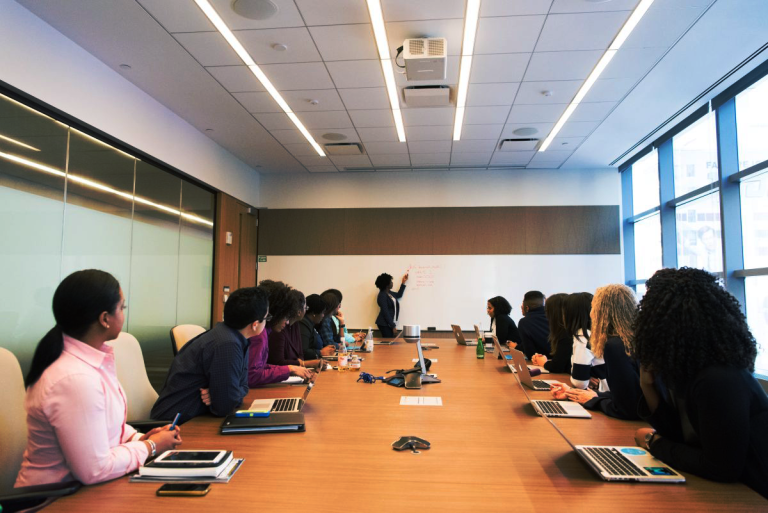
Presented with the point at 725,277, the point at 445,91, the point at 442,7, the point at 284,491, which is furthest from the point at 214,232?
the point at 725,277

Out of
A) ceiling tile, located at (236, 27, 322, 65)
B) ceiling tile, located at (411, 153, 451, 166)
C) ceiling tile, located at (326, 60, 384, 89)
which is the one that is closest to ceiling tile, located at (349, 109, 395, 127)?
ceiling tile, located at (326, 60, 384, 89)

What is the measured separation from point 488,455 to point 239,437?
39.2 inches

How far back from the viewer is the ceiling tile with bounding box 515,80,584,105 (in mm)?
4699

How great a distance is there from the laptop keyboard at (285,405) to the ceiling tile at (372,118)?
3.78 meters

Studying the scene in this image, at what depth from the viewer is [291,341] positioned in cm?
405

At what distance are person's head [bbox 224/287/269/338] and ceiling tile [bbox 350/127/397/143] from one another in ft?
13.1

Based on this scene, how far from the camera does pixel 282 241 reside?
818cm

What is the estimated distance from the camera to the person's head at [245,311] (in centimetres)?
233

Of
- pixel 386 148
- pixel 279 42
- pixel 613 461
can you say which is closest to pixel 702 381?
pixel 613 461

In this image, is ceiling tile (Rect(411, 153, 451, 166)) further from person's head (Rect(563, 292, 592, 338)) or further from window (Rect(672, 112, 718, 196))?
person's head (Rect(563, 292, 592, 338))

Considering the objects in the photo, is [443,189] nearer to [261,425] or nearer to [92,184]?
[92,184]

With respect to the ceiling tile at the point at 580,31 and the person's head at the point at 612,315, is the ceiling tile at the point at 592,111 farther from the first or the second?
the person's head at the point at 612,315

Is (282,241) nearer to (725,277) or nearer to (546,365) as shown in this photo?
(546,365)

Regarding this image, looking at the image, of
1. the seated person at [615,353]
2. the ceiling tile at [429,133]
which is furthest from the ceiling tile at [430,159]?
the seated person at [615,353]
